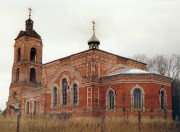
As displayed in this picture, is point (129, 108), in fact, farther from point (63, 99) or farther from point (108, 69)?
point (63, 99)

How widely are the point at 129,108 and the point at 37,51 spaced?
60.2 ft

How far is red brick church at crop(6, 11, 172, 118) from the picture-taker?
77.7 feet

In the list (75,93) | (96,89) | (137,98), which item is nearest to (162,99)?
(137,98)

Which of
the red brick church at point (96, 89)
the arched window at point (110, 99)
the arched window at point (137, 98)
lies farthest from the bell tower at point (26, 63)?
the arched window at point (137, 98)

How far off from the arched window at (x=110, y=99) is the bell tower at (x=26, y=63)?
14.1m

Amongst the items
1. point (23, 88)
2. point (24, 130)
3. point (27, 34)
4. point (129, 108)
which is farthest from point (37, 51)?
point (24, 130)

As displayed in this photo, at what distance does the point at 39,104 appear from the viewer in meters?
31.6

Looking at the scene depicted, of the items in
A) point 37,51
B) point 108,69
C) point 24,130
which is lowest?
point 24,130

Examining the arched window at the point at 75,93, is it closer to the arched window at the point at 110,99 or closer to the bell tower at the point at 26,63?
the arched window at the point at 110,99

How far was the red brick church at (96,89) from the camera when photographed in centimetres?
2369

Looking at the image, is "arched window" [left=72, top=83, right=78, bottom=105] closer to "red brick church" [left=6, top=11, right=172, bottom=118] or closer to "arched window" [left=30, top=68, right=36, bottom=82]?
"red brick church" [left=6, top=11, right=172, bottom=118]

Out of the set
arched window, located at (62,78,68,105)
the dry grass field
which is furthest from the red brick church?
the dry grass field

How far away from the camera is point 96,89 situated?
25281mm

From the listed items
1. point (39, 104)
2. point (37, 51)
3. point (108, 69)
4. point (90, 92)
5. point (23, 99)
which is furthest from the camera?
point (37, 51)
